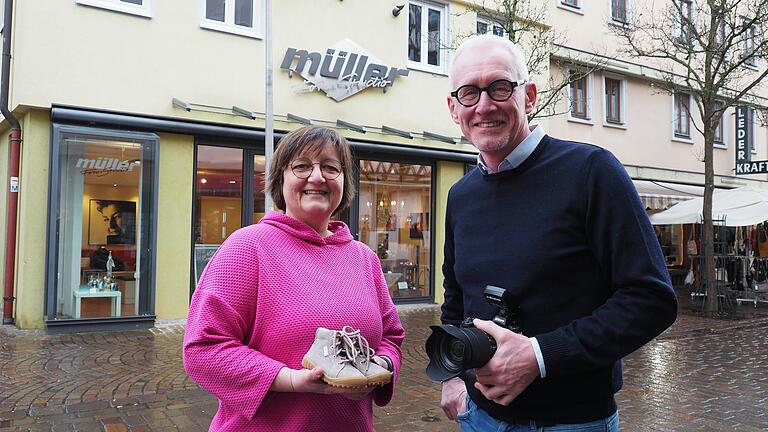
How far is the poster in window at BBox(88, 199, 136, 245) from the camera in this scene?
9633 millimetres

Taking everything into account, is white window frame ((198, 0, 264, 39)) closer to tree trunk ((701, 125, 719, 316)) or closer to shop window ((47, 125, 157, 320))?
shop window ((47, 125, 157, 320))

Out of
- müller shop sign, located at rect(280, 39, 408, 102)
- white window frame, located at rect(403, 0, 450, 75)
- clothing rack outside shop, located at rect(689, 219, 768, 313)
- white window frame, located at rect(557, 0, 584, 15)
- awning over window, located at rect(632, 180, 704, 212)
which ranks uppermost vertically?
white window frame, located at rect(557, 0, 584, 15)

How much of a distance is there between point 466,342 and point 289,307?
0.60m

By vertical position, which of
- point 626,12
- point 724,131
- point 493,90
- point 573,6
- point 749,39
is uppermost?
point 626,12

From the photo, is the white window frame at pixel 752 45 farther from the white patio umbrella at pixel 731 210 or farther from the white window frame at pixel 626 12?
the white patio umbrella at pixel 731 210

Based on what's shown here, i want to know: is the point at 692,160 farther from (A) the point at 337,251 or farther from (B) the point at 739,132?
(A) the point at 337,251

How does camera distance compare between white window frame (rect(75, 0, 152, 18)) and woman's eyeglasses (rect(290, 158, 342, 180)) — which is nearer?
woman's eyeglasses (rect(290, 158, 342, 180))

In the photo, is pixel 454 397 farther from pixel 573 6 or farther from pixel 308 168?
pixel 573 6

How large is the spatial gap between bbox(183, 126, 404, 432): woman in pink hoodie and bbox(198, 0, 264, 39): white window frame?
9.16 meters

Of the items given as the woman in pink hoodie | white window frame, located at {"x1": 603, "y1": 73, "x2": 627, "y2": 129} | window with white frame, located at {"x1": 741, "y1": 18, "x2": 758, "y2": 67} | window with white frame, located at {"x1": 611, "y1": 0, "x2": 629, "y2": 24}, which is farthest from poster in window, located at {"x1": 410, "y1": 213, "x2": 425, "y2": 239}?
the woman in pink hoodie

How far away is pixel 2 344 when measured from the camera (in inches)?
321

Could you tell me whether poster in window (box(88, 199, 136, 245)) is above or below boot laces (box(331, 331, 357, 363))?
above

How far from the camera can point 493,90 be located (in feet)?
6.26

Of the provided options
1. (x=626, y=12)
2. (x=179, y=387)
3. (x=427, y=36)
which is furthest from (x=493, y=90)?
(x=626, y=12)
